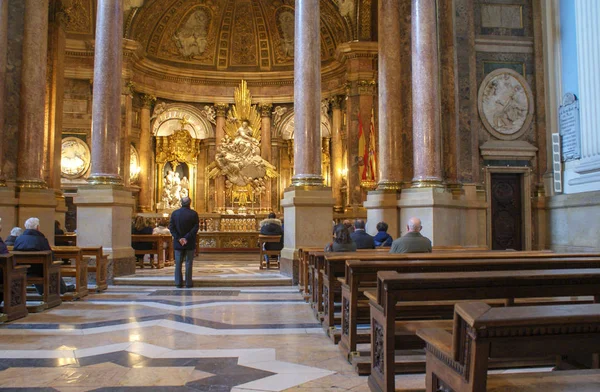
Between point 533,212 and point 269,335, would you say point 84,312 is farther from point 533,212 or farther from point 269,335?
point 533,212

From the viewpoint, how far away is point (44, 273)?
23.4ft

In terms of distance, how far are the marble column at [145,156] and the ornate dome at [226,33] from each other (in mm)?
1968

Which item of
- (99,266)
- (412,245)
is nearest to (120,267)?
(99,266)

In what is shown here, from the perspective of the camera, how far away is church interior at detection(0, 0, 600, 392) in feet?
12.4

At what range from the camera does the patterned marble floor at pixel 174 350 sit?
392cm

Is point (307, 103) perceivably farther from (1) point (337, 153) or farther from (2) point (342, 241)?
(1) point (337, 153)

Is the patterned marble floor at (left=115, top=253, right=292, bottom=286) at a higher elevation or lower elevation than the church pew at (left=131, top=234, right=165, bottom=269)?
lower

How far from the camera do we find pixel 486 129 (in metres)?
13.2

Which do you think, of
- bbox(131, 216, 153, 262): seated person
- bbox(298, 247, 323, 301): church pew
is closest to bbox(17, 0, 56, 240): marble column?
bbox(131, 216, 153, 262): seated person

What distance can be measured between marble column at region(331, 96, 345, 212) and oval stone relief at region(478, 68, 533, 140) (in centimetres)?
765

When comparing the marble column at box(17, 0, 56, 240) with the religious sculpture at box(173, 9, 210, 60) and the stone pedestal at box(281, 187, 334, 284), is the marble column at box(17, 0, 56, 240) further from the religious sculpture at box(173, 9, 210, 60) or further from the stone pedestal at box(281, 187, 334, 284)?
the religious sculpture at box(173, 9, 210, 60)

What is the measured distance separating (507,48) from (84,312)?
11.5 metres

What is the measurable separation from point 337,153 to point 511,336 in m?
18.6

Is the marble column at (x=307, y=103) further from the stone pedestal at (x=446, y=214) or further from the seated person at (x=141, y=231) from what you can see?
the seated person at (x=141, y=231)
